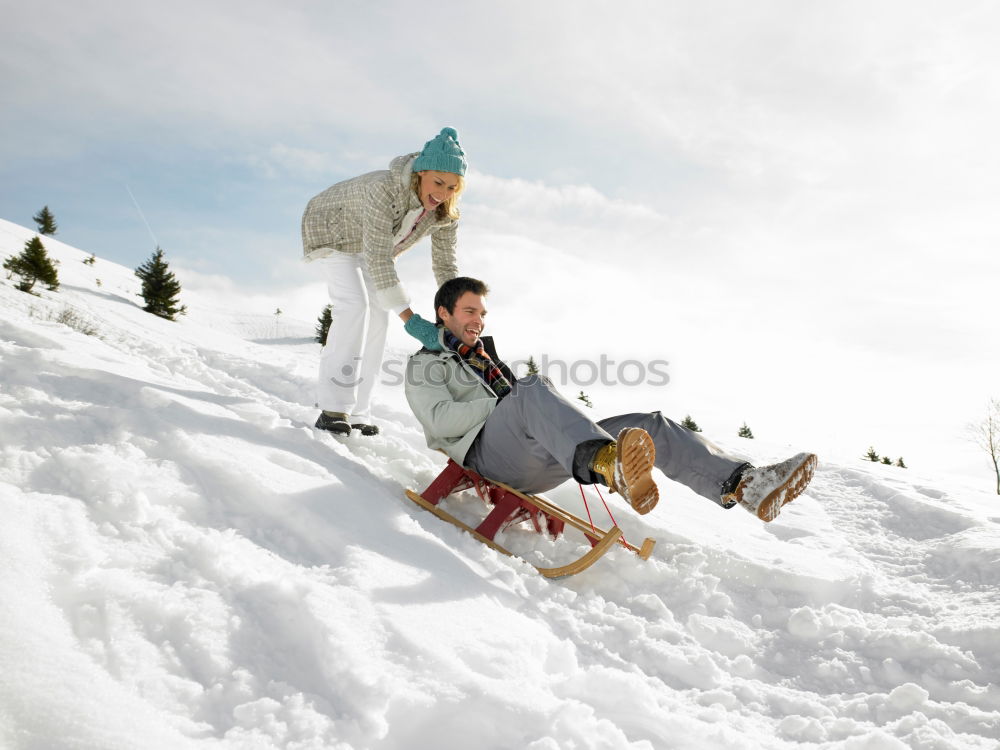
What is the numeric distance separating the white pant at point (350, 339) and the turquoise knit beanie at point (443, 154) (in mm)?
808

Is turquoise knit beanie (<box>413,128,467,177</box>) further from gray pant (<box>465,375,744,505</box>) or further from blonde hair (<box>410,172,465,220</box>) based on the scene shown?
gray pant (<box>465,375,744,505</box>)

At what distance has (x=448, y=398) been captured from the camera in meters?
3.17

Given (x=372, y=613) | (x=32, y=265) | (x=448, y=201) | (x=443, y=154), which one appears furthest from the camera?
(x=32, y=265)

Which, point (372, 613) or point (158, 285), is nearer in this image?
point (372, 613)

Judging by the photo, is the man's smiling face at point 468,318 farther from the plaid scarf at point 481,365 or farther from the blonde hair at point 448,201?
the blonde hair at point 448,201

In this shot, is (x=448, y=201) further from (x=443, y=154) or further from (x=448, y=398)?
(x=448, y=398)

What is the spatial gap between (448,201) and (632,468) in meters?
2.43

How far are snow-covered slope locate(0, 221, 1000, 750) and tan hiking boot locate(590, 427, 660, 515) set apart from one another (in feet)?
1.68

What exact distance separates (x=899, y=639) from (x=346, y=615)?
209 centimetres

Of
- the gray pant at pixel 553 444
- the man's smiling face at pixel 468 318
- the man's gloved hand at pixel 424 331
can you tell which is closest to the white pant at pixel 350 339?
the man's gloved hand at pixel 424 331

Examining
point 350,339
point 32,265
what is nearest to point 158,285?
point 32,265

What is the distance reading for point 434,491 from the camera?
122 inches

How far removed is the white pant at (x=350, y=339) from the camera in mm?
3842

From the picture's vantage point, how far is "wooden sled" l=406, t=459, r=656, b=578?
8.82ft
